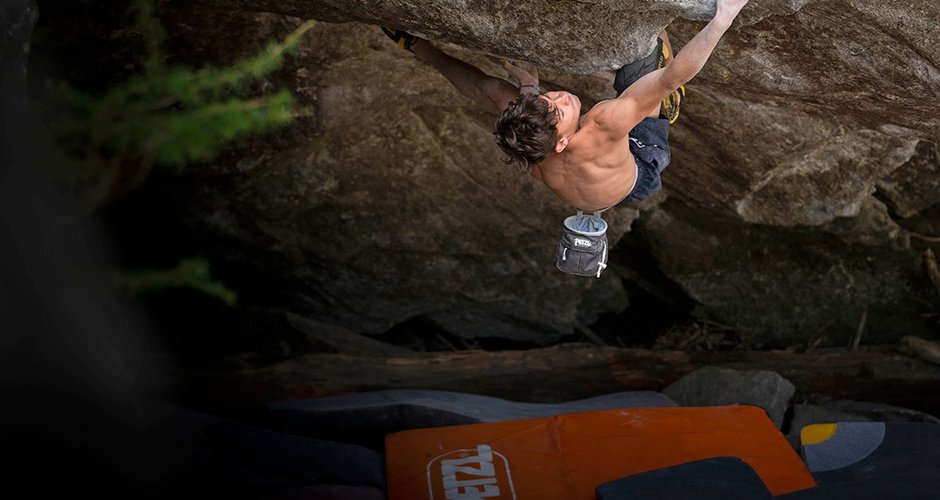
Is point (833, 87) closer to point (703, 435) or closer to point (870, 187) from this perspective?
point (870, 187)

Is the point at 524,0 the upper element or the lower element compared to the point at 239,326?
upper

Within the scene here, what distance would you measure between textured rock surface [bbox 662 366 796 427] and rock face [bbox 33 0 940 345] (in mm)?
990

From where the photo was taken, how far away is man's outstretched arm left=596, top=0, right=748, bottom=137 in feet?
10.1

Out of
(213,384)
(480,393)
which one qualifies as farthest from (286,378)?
(480,393)

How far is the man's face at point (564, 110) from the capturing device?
3797mm

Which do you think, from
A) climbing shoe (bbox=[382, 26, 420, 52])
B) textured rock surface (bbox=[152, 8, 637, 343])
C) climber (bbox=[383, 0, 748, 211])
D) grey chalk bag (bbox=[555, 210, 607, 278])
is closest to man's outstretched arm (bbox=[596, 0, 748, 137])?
climber (bbox=[383, 0, 748, 211])

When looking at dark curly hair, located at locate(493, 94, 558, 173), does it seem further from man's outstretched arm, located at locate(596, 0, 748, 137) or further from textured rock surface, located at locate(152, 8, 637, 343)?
textured rock surface, located at locate(152, 8, 637, 343)

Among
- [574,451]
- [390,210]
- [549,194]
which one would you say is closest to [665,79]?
[574,451]

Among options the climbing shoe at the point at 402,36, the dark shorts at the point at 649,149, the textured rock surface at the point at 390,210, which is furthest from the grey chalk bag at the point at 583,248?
the textured rock surface at the point at 390,210

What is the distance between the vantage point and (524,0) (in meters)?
3.46

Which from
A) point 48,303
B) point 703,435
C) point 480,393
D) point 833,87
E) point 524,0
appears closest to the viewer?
point 48,303

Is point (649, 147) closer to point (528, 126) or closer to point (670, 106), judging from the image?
point (670, 106)

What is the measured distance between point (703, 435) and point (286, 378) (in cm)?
244

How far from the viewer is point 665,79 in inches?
131
